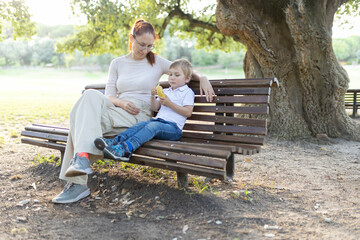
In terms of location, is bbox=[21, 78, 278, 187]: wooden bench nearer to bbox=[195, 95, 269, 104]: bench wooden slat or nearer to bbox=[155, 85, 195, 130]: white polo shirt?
Answer: bbox=[195, 95, 269, 104]: bench wooden slat

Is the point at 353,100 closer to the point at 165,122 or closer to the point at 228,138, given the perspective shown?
the point at 228,138

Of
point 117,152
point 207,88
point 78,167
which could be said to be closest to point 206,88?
point 207,88

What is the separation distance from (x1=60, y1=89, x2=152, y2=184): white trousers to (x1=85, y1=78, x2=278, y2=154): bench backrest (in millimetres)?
604

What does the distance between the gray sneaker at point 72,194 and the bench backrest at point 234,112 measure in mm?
1091

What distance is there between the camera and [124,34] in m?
11.5

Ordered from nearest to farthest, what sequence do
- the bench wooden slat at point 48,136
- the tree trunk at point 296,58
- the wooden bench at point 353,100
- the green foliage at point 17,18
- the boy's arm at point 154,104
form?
1. the boy's arm at point 154,104
2. the bench wooden slat at point 48,136
3. the tree trunk at point 296,58
4. the green foliage at point 17,18
5. the wooden bench at point 353,100

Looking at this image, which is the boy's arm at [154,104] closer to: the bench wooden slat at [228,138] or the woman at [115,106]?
the woman at [115,106]

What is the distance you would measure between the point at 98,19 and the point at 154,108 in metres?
5.42

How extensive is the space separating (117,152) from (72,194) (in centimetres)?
67

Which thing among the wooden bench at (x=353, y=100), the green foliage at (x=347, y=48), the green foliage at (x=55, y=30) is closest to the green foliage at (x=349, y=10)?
the wooden bench at (x=353, y=100)

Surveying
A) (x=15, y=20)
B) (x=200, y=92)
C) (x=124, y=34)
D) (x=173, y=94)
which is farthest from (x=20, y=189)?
(x=124, y=34)

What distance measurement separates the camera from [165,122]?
3.37 meters

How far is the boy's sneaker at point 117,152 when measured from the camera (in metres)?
2.92

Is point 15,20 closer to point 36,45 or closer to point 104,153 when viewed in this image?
point 104,153
